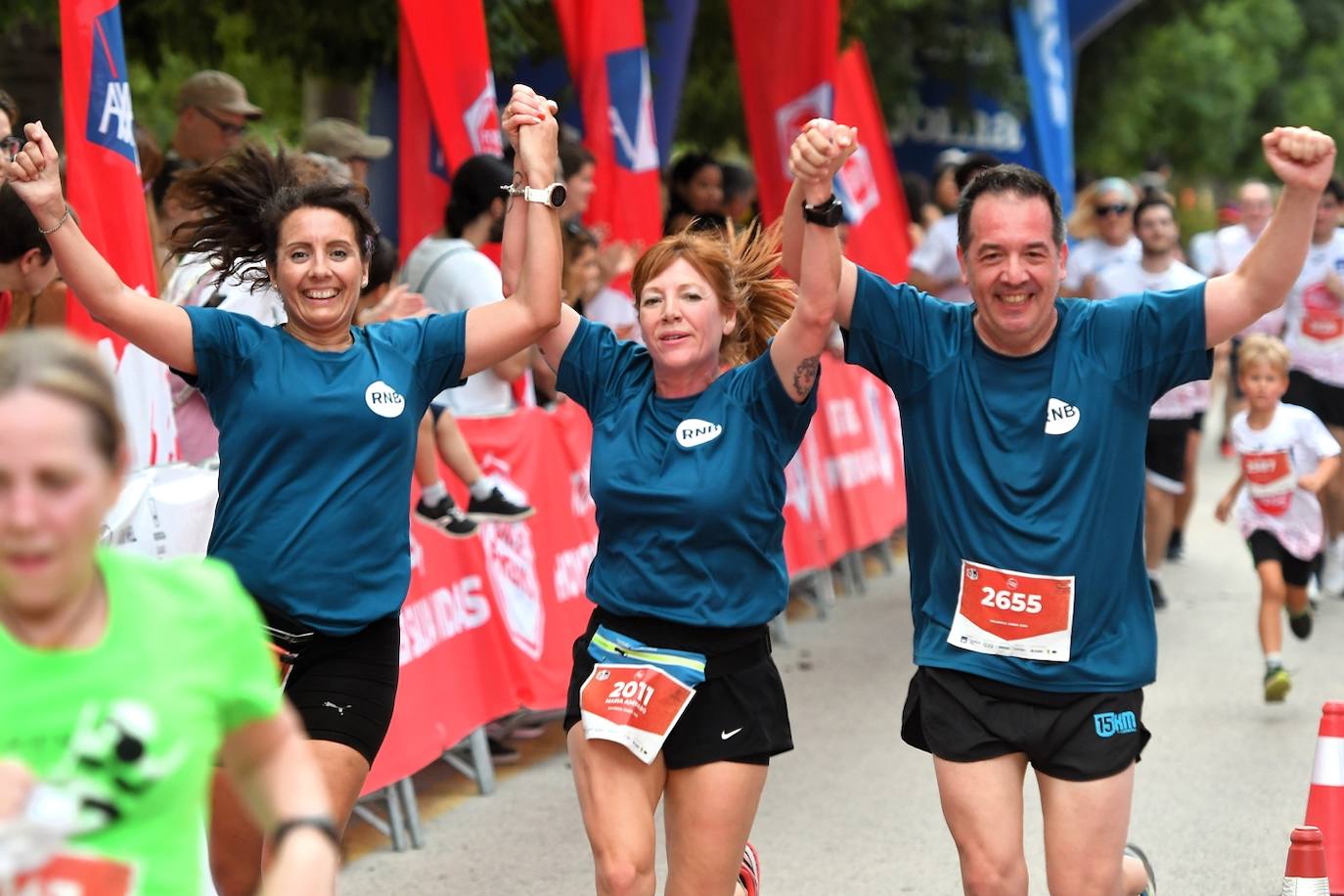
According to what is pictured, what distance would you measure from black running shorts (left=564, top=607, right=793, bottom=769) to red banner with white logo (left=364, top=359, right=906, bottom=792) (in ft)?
6.50

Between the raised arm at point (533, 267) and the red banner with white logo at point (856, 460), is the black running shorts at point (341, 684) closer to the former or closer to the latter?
the raised arm at point (533, 267)

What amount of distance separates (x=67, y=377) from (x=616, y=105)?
810 centimetres

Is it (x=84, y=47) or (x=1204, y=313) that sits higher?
(x=84, y=47)

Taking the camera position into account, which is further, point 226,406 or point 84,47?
point 84,47

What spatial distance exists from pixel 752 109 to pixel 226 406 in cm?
789

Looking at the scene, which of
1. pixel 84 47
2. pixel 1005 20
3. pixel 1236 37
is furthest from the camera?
pixel 1236 37

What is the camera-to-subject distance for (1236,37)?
154ft

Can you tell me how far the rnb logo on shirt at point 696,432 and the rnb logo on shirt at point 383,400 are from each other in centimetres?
68

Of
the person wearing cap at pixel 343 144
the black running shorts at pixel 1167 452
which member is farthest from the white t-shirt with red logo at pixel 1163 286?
the person wearing cap at pixel 343 144

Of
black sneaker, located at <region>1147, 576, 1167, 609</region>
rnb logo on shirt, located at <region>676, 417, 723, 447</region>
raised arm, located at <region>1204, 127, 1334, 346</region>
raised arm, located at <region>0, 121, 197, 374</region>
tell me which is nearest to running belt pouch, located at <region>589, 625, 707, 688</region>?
rnb logo on shirt, located at <region>676, 417, 723, 447</region>

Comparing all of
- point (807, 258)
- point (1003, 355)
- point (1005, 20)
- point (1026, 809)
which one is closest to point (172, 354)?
point (807, 258)

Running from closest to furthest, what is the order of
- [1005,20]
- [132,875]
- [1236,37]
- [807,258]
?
[132,875], [807,258], [1005,20], [1236,37]

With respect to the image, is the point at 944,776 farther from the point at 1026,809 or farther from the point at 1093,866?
the point at 1026,809

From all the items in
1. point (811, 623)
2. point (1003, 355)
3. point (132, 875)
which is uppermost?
point (1003, 355)
